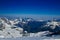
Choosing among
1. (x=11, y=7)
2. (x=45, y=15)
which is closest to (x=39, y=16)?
(x=45, y=15)

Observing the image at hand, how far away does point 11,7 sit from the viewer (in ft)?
9.01

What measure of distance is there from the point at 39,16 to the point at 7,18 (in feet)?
1.68

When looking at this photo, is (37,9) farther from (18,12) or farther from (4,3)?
(4,3)

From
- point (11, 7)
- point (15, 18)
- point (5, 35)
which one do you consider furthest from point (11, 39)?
point (11, 7)

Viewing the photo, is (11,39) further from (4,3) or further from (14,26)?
(4,3)

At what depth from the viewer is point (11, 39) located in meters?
2.70

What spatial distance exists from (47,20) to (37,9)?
0.24 meters

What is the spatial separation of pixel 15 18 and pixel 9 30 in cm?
21

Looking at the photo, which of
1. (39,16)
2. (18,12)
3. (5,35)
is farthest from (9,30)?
(39,16)

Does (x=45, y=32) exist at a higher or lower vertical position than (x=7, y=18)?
lower

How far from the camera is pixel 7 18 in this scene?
273cm

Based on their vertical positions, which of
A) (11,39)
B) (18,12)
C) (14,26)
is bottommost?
(11,39)

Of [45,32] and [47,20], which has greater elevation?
[47,20]

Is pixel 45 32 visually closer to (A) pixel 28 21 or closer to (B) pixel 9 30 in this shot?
(A) pixel 28 21
